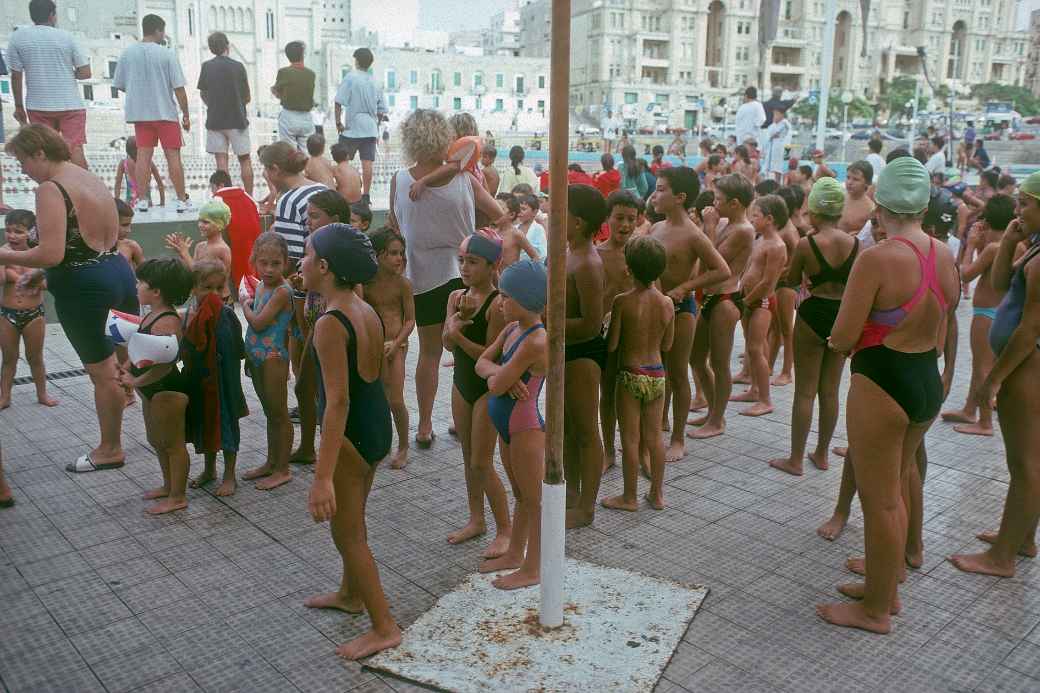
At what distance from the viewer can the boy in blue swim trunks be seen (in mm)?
A: 4688

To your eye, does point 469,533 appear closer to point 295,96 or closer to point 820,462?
point 820,462

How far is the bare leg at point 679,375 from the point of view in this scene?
567 centimetres

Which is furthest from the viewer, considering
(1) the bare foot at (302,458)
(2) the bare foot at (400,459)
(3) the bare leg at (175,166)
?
(3) the bare leg at (175,166)

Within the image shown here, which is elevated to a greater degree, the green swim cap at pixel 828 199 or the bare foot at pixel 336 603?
the green swim cap at pixel 828 199

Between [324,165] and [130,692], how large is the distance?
6801 mm

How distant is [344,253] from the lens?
3227mm

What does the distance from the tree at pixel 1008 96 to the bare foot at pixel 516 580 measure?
97.7 metres

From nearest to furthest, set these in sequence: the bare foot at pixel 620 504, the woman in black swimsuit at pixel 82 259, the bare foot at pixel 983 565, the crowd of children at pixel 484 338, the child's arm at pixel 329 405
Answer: the child's arm at pixel 329 405 < the crowd of children at pixel 484 338 < the bare foot at pixel 983 565 < the woman in black swimsuit at pixel 82 259 < the bare foot at pixel 620 504

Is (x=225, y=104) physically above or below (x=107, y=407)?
above

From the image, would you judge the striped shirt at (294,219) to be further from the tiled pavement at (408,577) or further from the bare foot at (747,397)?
the bare foot at (747,397)

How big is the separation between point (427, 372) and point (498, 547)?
179cm

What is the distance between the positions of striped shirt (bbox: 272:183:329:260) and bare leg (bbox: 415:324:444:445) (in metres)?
0.97

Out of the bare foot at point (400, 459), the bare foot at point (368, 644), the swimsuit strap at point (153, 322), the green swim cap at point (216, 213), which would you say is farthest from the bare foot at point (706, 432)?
the green swim cap at point (216, 213)

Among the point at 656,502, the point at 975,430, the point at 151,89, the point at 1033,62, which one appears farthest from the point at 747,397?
the point at 1033,62
